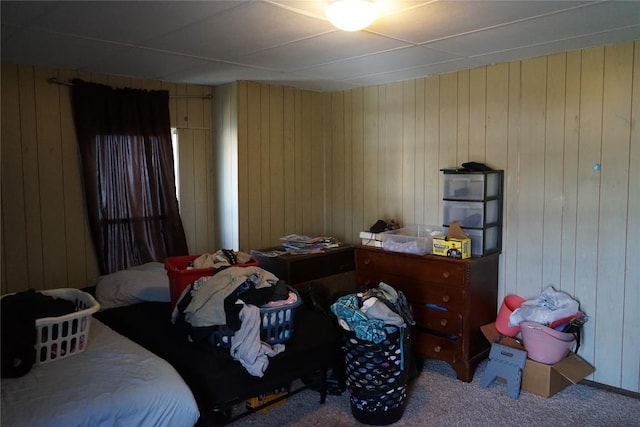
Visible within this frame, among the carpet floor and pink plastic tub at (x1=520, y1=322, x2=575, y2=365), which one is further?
pink plastic tub at (x1=520, y1=322, x2=575, y2=365)

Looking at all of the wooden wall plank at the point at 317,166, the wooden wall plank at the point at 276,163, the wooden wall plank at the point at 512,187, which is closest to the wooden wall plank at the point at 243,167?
the wooden wall plank at the point at 276,163

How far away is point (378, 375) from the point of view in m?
2.70

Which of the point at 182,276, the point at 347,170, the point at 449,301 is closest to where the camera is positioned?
the point at 182,276

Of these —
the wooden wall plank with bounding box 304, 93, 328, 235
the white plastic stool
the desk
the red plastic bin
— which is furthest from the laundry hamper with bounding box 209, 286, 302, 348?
the wooden wall plank with bounding box 304, 93, 328, 235

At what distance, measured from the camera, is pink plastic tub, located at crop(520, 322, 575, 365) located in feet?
9.92

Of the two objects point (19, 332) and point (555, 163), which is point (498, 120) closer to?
point (555, 163)

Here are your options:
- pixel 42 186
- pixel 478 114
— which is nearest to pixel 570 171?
pixel 478 114

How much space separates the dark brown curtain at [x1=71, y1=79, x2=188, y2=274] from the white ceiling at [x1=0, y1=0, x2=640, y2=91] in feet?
0.74

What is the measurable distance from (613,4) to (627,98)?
92 cm

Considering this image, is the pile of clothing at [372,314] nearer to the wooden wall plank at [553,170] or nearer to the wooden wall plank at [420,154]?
the wooden wall plank at [553,170]

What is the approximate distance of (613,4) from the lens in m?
2.26

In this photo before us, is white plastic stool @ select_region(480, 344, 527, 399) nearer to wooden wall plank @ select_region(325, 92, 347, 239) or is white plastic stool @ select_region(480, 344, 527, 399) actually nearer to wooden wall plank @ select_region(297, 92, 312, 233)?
wooden wall plank @ select_region(325, 92, 347, 239)

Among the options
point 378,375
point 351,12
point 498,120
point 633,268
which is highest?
point 351,12

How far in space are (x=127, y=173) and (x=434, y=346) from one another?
8.61ft
